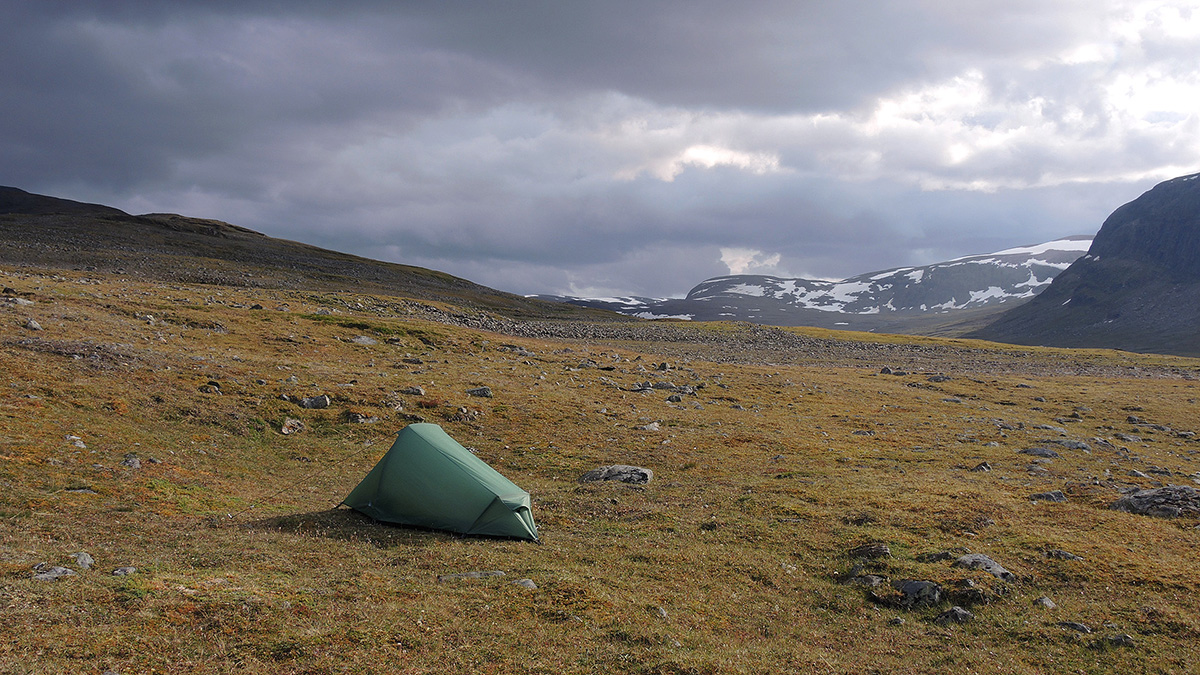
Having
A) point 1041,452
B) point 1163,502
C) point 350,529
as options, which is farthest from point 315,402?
point 1041,452

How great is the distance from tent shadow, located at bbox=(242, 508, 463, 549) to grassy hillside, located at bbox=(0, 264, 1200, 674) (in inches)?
6.0

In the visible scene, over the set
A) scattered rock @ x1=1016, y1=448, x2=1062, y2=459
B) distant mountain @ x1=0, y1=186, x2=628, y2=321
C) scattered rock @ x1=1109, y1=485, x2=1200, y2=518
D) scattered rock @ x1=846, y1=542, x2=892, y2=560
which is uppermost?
distant mountain @ x1=0, y1=186, x2=628, y2=321

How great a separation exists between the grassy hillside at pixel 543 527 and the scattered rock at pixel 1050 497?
18.2 inches

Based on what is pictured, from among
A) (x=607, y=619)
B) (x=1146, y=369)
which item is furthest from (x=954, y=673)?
(x=1146, y=369)

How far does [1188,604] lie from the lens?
13.5 meters

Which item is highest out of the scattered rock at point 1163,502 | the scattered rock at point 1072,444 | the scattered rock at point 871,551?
the scattered rock at point 1163,502

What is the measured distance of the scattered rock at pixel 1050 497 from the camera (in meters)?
21.4

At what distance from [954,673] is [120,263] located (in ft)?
323

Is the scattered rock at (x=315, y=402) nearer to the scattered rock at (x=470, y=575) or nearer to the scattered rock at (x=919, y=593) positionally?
→ the scattered rock at (x=470, y=575)

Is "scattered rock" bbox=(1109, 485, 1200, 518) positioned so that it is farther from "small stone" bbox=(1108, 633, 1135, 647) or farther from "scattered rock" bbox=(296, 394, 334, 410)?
"scattered rock" bbox=(296, 394, 334, 410)

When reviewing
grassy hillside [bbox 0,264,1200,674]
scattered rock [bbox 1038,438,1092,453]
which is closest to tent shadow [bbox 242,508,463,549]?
grassy hillside [bbox 0,264,1200,674]

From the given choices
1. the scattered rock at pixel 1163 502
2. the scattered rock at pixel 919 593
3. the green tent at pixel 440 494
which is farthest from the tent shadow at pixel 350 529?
the scattered rock at pixel 1163 502

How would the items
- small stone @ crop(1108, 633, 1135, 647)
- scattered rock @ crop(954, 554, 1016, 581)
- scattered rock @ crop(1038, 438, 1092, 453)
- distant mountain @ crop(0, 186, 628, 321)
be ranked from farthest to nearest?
distant mountain @ crop(0, 186, 628, 321) < scattered rock @ crop(1038, 438, 1092, 453) < scattered rock @ crop(954, 554, 1016, 581) < small stone @ crop(1108, 633, 1135, 647)

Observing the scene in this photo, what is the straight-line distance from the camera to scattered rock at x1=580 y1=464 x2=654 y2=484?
80.7 feet
